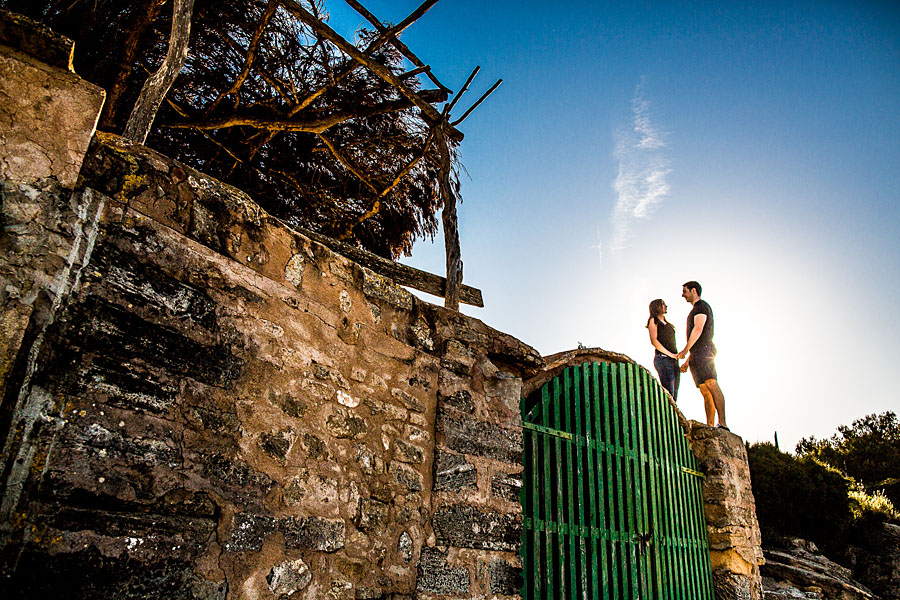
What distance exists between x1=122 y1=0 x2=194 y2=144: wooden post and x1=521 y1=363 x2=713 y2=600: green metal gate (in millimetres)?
2578

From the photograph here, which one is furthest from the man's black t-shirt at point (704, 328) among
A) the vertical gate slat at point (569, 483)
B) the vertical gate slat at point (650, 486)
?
the vertical gate slat at point (569, 483)

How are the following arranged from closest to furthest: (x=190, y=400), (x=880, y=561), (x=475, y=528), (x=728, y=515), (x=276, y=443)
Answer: (x=190, y=400) < (x=276, y=443) < (x=475, y=528) < (x=728, y=515) < (x=880, y=561)

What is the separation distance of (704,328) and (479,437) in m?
4.01

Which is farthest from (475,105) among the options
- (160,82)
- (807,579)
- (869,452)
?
(869,452)

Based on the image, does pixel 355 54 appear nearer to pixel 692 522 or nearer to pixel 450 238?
pixel 450 238

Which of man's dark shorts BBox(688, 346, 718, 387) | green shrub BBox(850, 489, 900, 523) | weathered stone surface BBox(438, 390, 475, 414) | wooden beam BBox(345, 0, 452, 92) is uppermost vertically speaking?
wooden beam BBox(345, 0, 452, 92)

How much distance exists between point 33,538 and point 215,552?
53 centimetres

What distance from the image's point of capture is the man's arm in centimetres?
600

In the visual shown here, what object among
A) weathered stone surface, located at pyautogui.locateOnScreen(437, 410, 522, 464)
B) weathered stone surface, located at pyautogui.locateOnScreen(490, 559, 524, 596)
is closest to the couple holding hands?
weathered stone surface, located at pyautogui.locateOnScreen(437, 410, 522, 464)

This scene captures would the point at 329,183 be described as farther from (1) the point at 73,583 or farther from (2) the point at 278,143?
(1) the point at 73,583

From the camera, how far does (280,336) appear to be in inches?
87.7

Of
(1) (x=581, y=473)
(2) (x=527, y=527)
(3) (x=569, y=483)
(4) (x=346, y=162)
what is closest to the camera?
(2) (x=527, y=527)

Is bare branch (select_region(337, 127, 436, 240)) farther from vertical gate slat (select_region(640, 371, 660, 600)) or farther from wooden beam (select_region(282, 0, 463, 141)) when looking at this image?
vertical gate slat (select_region(640, 371, 660, 600))

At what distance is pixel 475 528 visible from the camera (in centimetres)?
275
